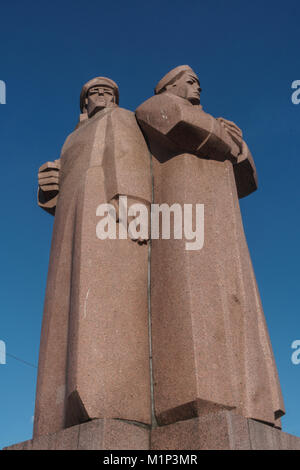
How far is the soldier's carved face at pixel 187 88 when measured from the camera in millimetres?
7159

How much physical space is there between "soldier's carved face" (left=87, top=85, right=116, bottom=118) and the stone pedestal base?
182 inches

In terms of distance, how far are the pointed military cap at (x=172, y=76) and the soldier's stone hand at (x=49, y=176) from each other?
1.81 metres

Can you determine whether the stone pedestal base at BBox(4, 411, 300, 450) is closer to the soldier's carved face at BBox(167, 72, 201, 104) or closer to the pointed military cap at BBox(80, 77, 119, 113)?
the soldier's carved face at BBox(167, 72, 201, 104)

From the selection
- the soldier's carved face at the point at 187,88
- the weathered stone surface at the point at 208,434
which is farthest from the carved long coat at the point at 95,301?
Answer: the soldier's carved face at the point at 187,88

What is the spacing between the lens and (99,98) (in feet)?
26.1

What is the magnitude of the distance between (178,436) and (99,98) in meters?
5.09

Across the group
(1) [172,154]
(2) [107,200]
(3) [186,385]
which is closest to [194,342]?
(3) [186,385]

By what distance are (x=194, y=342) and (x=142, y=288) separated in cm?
96

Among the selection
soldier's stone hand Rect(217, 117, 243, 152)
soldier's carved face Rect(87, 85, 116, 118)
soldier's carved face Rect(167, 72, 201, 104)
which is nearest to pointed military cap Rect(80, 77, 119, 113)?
soldier's carved face Rect(87, 85, 116, 118)

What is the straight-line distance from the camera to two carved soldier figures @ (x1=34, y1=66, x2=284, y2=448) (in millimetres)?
4945

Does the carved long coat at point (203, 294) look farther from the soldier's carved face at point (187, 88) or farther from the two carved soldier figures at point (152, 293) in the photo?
the soldier's carved face at point (187, 88)

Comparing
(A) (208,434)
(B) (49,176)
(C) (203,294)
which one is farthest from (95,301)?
(B) (49,176)
